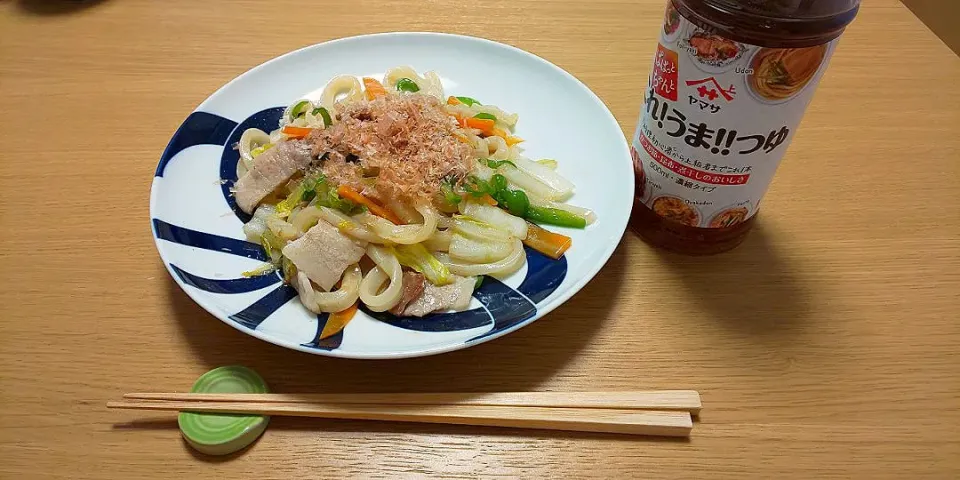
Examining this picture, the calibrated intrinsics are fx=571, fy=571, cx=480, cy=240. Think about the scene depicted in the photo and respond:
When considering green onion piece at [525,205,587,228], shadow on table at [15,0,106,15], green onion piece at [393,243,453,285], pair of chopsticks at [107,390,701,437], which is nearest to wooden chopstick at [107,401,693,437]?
pair of chopsticks at [107,390,701,437]

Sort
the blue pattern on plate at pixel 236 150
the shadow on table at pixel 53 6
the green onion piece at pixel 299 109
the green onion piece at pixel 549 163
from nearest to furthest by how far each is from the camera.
A: the blue pattern on plate at pixel 236 150 → the green onion piece at pixel 549 163 → the green onion piece at pixel 299 109 → the shadow on table at pixel 53 6

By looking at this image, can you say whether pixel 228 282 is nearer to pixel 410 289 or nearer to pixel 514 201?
pixel 410 289

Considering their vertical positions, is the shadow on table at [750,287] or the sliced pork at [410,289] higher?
the sliced pork at [410,289]

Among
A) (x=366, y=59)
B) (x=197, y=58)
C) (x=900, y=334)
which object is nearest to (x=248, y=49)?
(x=197, y=58)

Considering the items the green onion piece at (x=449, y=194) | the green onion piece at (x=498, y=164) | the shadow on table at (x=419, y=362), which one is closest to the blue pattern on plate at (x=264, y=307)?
the shadow on table at (x=419, y=362)

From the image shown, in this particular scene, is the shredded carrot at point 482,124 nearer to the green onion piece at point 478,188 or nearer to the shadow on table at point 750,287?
the green onion piece at point 478,188

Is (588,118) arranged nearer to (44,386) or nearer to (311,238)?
(311,238)

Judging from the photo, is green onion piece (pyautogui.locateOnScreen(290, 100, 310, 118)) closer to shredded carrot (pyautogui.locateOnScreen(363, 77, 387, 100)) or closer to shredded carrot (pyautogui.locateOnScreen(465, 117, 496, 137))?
shredded carrot (pyautogui.locateOnScreen(363, 77, 387, 100))
